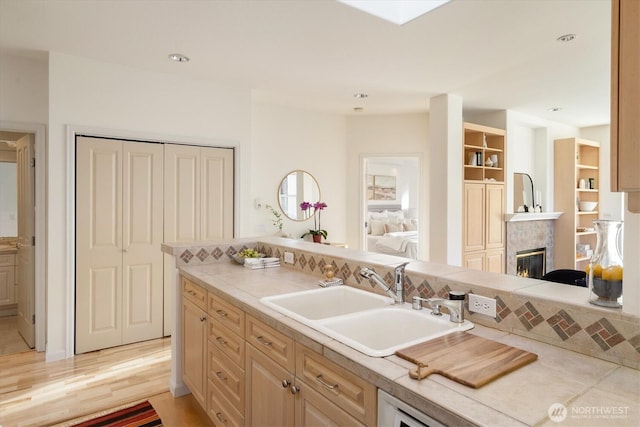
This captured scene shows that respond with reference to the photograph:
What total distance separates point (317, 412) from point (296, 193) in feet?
14.0

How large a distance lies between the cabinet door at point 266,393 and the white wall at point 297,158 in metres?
3.12

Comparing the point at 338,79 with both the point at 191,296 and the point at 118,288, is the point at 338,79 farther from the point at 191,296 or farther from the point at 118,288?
the point at 118,288

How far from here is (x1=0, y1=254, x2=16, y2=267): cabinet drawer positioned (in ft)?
14.6

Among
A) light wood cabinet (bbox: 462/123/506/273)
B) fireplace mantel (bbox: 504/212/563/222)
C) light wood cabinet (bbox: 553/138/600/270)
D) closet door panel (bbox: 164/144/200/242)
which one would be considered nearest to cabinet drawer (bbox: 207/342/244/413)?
closet door panel (bbox: 164/144/200/242)

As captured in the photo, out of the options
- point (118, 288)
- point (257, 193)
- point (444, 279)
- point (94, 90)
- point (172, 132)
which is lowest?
point (118, 288)

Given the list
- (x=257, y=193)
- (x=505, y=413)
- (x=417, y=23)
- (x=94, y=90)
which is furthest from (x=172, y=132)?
(x=505, y=413)

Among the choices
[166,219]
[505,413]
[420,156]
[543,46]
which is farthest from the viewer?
[420,156]

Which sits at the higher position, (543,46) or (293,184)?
(543,46)

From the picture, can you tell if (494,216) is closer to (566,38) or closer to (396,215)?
(566,38)

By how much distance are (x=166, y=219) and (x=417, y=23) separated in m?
2.88

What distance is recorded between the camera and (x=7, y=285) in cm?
448

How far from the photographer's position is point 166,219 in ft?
12.5

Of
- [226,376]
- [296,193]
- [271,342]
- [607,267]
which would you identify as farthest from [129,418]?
[296,193]

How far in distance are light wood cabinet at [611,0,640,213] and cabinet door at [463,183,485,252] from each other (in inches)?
156
